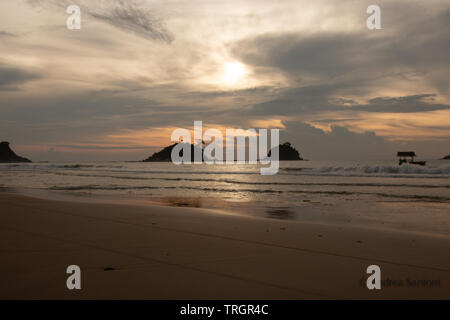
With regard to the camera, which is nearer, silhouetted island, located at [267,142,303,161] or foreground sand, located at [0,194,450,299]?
foreground sand, located at [0,194,450,299]

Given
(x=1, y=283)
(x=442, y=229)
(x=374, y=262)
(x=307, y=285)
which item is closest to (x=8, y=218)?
(x=1, y=283)

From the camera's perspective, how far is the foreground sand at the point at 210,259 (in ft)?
10.5

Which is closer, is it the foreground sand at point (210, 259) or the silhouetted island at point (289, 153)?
the foreground sand at point (210, 259)

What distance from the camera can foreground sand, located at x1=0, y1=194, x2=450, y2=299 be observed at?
320cm

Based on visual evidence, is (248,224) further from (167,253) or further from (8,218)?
(8,218)

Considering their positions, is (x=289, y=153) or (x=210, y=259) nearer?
(x=210, y=259)

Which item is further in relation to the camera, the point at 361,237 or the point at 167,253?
the point at 361,237

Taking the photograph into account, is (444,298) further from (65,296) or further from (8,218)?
(8,218)

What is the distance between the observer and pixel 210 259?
167 inches

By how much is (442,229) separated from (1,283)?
314 inches

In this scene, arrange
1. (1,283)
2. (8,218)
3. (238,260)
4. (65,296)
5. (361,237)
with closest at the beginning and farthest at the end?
1. (65,296)
2. (1,283)
3. (238,260)
4. (361,237)
5. (8,218)
